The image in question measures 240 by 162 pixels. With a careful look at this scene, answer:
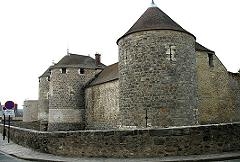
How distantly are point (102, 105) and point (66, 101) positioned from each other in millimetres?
5280

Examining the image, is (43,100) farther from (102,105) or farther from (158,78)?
(158,78)

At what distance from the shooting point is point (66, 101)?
29.4 metres

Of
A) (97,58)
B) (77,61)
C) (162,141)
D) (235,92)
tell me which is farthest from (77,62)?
(162,141)

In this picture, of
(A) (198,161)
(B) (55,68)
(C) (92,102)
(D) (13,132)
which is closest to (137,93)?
(A) (198,161)

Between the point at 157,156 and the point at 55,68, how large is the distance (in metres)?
22.4

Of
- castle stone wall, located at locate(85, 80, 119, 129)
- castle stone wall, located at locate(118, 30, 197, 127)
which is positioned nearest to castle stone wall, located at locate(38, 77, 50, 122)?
castle stone wall, located at locate(85, 80, 119, 129)

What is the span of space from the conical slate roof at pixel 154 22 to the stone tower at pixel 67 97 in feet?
48.8

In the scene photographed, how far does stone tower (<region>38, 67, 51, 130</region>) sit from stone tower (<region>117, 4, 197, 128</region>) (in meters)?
22.5

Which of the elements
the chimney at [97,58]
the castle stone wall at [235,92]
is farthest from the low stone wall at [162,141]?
the chimney at [97,58]

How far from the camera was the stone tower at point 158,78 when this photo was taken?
13825 millimetres

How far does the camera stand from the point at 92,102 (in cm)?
2777

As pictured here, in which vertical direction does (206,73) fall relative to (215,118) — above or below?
above

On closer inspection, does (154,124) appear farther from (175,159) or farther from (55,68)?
(55,68)

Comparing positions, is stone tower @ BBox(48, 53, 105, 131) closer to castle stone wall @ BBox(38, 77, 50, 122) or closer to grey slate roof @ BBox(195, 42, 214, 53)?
castle stone wall @ BBox(38, 77, 50, 122)
